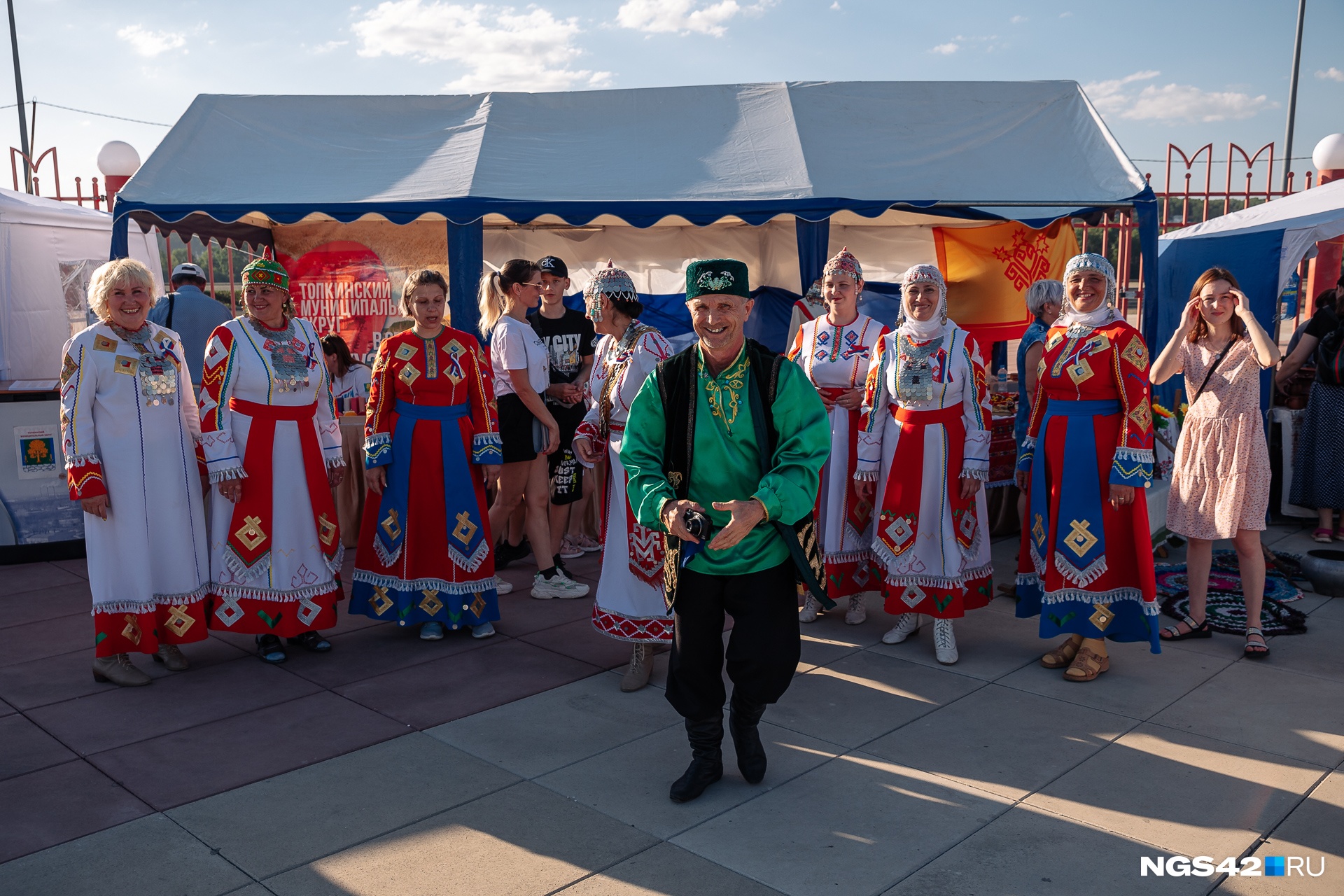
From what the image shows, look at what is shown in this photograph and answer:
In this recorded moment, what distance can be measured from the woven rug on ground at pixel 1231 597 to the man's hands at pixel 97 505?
5.19m

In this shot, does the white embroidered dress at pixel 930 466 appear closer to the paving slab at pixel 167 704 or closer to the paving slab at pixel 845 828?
the paving slab at pixel 845 828

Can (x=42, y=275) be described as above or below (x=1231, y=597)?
above

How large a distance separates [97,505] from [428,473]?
141 centimetres

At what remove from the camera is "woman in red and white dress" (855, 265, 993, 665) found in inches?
180

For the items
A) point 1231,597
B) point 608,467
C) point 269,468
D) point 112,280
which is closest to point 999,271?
point 1231,597

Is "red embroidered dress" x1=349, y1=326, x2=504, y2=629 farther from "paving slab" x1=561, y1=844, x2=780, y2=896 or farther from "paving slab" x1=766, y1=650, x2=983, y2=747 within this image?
"paving slab" x1=561, y1=844, x2=780, y2=896

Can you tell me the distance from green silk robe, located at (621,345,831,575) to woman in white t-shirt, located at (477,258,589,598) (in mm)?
2188

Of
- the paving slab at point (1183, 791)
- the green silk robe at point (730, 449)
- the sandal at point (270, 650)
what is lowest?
the paving slab at point (1183, 791)

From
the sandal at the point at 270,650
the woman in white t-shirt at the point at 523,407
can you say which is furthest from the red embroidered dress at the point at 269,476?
the woman in white t-shirt at the point at 523,407

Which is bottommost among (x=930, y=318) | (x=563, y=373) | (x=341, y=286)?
(x=563, y=373)

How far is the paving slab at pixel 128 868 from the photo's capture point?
281 centimetres

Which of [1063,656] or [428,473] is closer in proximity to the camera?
[1063,656]

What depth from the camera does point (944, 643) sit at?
4691 millimetres

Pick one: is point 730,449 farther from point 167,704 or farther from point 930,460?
point 167,704
